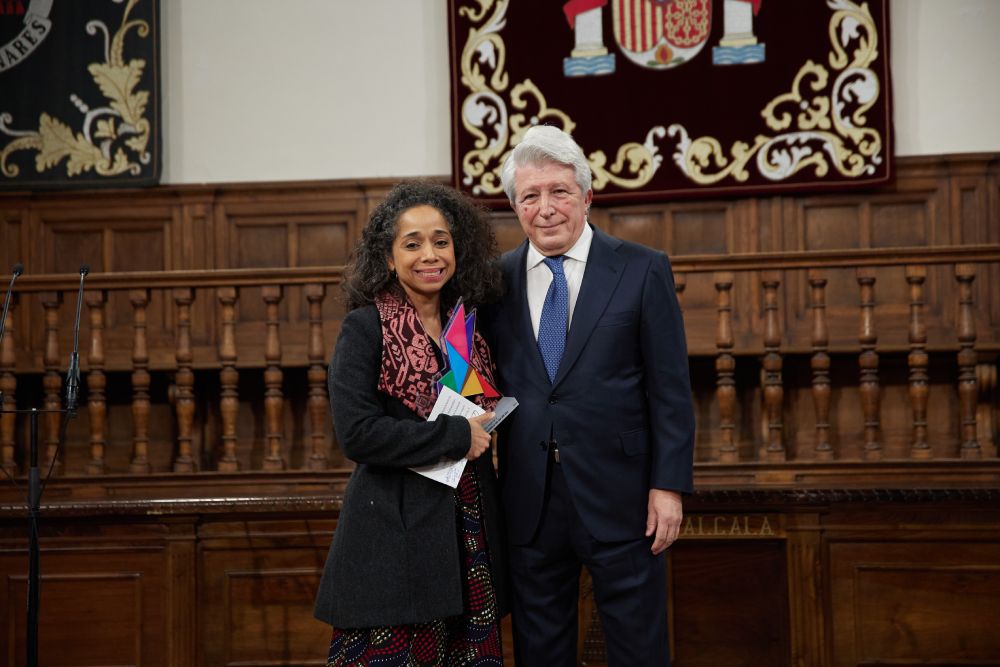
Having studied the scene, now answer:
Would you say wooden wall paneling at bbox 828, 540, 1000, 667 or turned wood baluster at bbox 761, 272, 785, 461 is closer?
wooden wall paneling at bbox 828, 540, 1000, 667

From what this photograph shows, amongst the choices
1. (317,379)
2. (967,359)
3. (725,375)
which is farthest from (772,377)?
(317,379)

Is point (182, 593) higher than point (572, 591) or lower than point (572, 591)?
lower

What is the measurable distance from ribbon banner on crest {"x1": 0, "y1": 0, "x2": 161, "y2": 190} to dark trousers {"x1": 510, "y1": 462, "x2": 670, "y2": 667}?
3.69 metres

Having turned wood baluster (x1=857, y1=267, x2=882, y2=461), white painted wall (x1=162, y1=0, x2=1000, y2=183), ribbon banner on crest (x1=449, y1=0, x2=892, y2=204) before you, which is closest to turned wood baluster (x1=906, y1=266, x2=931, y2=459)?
turned wood baluster (x1=857, y1=267, x2=882, y2=461)

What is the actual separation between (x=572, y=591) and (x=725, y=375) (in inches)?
68.1

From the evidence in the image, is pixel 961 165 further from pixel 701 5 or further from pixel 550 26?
pixel 550 26

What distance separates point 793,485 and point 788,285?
1611 mm

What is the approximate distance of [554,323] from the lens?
7.72 ft

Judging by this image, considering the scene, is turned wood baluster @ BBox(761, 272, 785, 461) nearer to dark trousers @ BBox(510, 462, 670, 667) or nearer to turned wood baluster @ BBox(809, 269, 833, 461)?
turned wood baluster @ BBox(809, 269, 833, 461)

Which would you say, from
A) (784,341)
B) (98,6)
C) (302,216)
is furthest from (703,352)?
(98,6)

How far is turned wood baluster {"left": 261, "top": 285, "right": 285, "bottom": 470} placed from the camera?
3988 mm

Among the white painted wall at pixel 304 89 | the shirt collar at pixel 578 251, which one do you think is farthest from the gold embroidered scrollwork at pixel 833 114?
the shirt collar at pixel 578 251

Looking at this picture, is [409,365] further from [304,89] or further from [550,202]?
[304,89]

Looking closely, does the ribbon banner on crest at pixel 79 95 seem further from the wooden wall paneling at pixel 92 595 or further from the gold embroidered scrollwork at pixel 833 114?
the gold embroidered scrollwork at pixel 833 114
